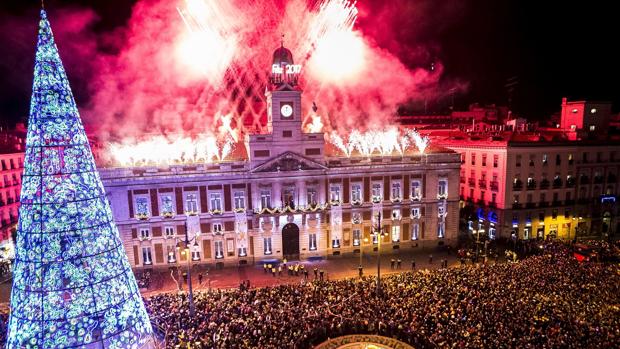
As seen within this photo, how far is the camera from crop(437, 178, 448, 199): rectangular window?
5025cm

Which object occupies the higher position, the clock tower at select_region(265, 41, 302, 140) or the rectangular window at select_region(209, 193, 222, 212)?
the clock tower at select_region(265, 41, 302, 140)

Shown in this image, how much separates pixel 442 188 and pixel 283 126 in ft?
71.6

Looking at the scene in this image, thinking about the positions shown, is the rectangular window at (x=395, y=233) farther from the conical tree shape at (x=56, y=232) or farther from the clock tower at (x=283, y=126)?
the conical tree shape at (x=56, y=232)

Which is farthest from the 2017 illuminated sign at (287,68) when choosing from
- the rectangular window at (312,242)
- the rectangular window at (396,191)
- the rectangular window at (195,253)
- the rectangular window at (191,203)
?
the rectangular window at (195,253)

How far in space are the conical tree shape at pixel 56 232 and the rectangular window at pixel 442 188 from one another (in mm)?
41341

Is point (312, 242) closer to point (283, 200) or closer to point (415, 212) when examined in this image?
point (283, 200)

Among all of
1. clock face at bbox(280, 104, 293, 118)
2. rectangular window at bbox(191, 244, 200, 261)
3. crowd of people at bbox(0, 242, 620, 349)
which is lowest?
rectangular window at bbox(191, 244, 200, 261)

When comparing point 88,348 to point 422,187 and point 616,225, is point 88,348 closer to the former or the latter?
point 422,187

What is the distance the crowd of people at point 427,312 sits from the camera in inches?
907

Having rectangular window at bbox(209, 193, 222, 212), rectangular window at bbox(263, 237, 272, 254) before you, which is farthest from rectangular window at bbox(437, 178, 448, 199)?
rectangular window at bbox(209, 193, 222, 212)

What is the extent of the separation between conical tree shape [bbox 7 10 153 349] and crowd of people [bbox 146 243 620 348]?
761cm

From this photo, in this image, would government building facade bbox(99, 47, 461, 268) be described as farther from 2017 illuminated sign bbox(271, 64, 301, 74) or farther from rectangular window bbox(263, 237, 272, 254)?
2017 illuminated sign bbox(271, 64, 301, 74)

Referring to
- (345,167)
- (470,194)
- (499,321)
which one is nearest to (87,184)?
(499,321)

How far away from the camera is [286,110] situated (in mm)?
46094
